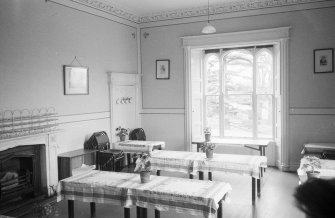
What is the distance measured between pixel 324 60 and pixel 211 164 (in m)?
3.68

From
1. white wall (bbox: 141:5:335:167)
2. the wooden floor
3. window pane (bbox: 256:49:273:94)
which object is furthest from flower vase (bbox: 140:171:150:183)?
window pane (bbox: 256:49:273:94)

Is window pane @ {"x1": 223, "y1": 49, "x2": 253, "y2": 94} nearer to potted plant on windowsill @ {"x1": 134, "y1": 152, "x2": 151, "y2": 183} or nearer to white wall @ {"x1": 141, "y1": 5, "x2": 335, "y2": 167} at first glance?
white wall @ {"x1": 141, "y1": 5, "x2": 335, "y2": 167}

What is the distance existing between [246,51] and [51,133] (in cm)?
529

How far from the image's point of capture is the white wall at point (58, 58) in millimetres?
5668

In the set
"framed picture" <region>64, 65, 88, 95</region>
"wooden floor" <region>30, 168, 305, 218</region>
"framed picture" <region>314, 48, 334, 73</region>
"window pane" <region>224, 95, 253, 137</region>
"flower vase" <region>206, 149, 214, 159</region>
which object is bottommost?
"wooden floor" <region>30, 168, 305, 218</region>

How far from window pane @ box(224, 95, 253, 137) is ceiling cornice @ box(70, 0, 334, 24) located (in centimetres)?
225

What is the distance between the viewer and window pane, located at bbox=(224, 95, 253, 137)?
8.98 metres

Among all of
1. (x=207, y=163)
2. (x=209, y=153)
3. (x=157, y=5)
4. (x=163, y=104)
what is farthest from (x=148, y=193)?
(x=157, y=5)

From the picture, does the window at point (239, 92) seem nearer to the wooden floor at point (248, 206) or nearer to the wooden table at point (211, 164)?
the wooden floor at point (248, 206)

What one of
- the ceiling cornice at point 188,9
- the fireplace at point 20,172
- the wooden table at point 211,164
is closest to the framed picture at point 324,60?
the ceiling cornice at point 188,9

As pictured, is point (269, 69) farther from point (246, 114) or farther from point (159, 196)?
point (159, 196)

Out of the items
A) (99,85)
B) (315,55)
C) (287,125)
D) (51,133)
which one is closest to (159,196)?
(51,133)

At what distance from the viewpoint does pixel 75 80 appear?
7.06m

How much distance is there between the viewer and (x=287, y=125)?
26.0ft
